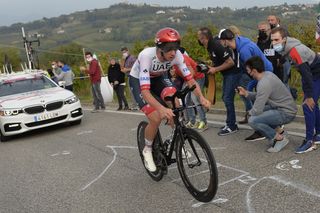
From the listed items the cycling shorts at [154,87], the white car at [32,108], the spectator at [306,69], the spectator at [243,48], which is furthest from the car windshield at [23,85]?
the spectator at [306,69]

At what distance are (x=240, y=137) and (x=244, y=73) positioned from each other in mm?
1234

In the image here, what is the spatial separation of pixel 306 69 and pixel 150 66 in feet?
7.31

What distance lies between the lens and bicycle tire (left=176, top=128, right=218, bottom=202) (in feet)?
14.6

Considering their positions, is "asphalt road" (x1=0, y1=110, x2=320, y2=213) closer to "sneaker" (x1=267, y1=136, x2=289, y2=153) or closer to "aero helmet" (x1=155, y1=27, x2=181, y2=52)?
"sneaker" (x1=267, y1=136, x2=289, y2=153)

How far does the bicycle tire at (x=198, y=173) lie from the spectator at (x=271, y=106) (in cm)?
187

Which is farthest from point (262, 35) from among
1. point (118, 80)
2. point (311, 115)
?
point (118, 80)

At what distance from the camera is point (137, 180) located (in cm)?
594

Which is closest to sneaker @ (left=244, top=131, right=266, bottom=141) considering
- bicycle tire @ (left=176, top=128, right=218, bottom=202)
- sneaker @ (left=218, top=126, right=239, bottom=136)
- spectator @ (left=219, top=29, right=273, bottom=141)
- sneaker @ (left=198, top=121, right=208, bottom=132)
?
spectator @ (left=219, top=29, right=273, bottom=141)

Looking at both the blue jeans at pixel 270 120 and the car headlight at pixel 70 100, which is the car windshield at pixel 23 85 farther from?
the blue jeans at pixel 270 120

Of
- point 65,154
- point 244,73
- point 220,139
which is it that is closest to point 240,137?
point 220,139

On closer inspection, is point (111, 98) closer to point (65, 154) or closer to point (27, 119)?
point (27, 119)

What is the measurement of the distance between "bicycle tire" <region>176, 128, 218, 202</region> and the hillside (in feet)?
179

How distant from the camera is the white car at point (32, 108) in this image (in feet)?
34.4

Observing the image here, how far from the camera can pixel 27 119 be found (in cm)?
1055
